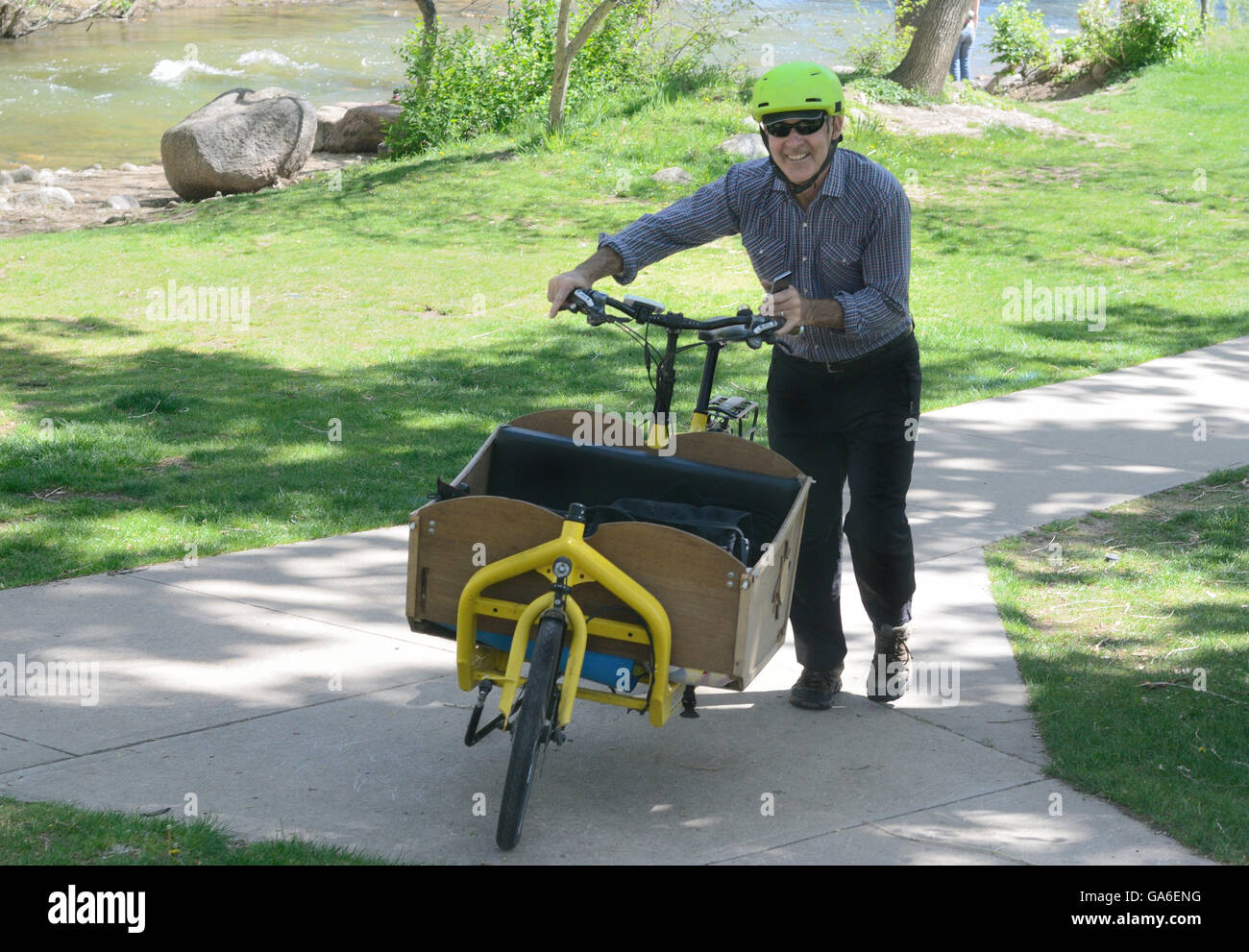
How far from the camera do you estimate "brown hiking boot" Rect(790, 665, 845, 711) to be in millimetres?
4504

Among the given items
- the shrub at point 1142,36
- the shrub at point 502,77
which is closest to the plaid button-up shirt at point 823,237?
the shrub at point 502,77

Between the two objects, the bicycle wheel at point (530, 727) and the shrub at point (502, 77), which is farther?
the shrub at point (502, 77)

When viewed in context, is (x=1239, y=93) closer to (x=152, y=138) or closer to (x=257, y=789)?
(x=152, y=138)

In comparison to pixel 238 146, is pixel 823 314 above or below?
above

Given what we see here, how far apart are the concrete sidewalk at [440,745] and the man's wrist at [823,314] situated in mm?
1324

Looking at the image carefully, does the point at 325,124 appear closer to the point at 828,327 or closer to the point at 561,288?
the point at 561,288

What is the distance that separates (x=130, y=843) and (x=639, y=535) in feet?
4.88

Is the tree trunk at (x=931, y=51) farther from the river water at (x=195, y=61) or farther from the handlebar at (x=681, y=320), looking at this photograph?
the handlebar at (x=681, y=320)

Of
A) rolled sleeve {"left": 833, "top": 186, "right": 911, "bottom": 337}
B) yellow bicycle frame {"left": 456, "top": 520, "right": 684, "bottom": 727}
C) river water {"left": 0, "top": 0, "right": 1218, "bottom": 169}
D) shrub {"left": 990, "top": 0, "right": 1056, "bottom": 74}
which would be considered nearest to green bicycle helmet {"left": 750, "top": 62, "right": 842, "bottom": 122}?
rolled sleeve {"left": 833, "top": 186, "right": 911, "bottom": 337}

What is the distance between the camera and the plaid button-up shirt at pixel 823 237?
4031 millimetres

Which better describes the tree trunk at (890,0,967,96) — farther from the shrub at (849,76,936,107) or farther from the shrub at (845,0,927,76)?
the shrub at (845,0,927,76)

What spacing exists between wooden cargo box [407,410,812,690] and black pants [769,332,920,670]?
0.35 metres

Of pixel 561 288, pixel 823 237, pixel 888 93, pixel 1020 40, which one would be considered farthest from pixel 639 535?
pixel 1020 40

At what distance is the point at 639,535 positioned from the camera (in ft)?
11.6
